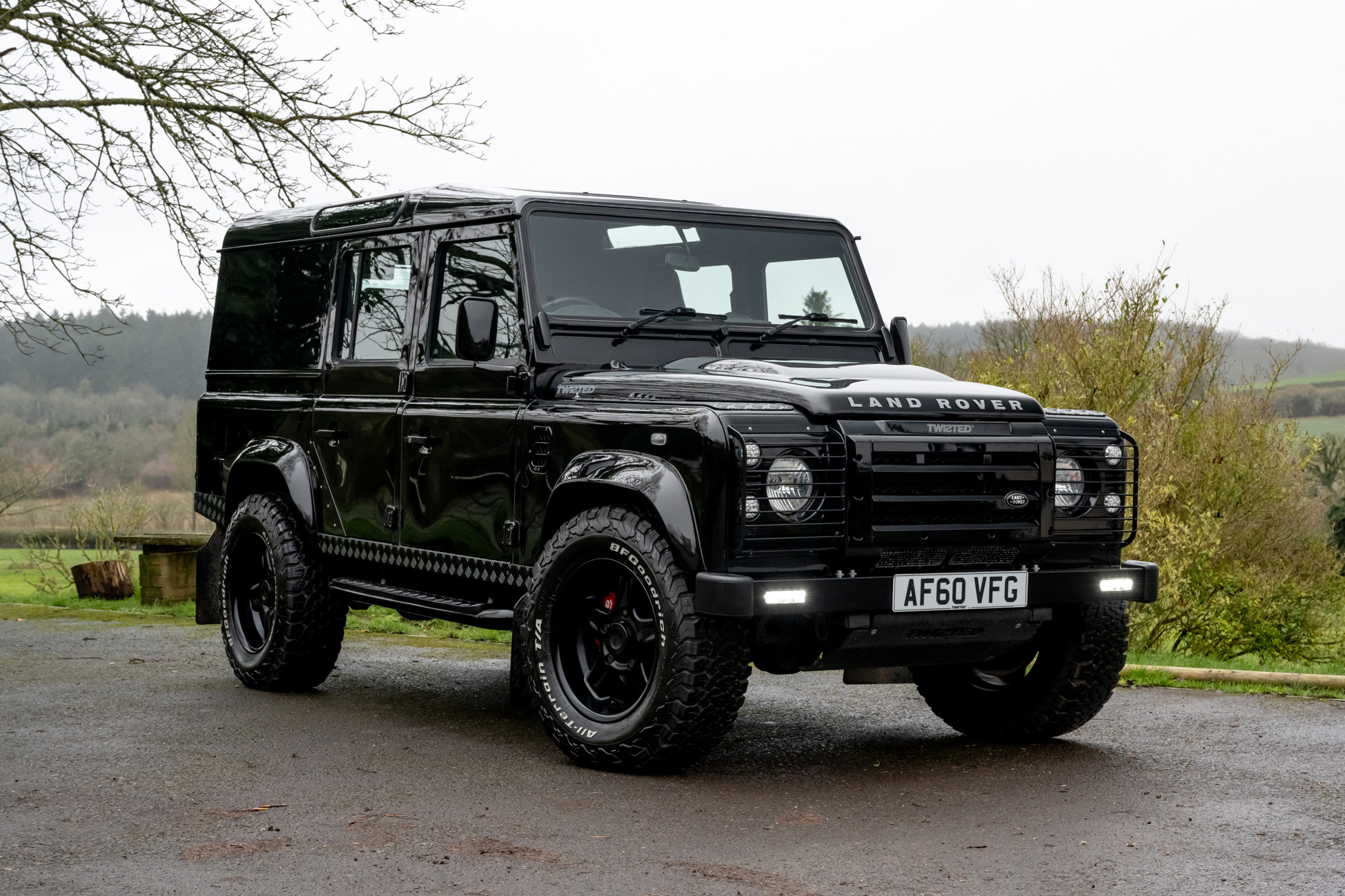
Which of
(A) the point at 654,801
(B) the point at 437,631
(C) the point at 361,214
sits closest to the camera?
(A) the point at 654,801

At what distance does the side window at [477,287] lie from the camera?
6793 mm

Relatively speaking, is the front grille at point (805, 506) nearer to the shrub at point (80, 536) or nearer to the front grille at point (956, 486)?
the front grille at point (956, 486)

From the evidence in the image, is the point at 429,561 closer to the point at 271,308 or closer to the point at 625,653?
the point at 625,653

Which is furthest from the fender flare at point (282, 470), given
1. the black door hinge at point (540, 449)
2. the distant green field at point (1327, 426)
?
the distant green field at point (1327, 426)

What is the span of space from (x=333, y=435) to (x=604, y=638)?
2529 millimetres

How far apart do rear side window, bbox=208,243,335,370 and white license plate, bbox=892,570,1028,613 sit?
4.02 m

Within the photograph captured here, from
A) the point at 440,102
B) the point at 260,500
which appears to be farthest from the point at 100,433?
the point at 260,500

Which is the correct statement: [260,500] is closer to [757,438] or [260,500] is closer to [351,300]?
[351,300]

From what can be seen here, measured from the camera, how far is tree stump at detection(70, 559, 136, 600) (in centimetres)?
1484

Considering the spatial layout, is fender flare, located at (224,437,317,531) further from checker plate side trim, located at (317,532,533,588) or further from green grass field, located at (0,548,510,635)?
green grass field, located at (0,548,510,635)

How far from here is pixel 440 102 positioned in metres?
15.3

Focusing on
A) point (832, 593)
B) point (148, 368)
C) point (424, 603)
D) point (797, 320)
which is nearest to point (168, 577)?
point (424, 603)

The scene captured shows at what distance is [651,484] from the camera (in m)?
5.62

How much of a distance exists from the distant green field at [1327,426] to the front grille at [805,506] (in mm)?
35673
